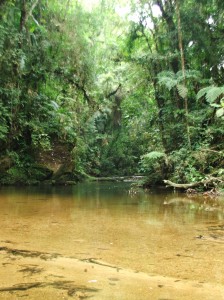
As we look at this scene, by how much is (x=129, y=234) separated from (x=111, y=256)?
0.88 metres

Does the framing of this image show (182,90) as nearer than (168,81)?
Yes

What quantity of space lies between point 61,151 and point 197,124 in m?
6.28

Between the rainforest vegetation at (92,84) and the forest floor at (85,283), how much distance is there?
6.16m

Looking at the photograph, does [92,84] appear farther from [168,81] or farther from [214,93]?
[214,93]

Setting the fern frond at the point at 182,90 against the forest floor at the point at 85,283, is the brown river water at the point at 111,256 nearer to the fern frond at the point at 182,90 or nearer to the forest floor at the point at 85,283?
the forest floor at the point at 85,283

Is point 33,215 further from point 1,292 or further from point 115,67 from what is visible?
point 115,67

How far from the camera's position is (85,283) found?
2.11 meters

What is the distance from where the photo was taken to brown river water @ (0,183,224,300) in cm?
199

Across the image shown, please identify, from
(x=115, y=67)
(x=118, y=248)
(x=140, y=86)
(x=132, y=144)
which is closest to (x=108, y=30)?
(x=115, y=67)

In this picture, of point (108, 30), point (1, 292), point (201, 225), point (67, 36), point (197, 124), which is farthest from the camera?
point (108, 30)

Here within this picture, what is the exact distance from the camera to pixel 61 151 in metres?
14.1

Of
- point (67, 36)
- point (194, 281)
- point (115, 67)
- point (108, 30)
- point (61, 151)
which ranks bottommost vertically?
point (194, 281)

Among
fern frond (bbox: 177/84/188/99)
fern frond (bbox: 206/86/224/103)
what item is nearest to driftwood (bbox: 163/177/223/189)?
fern frond (bbox: 206/86/224/103)

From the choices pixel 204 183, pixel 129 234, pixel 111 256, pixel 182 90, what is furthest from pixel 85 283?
pixel 182 90
